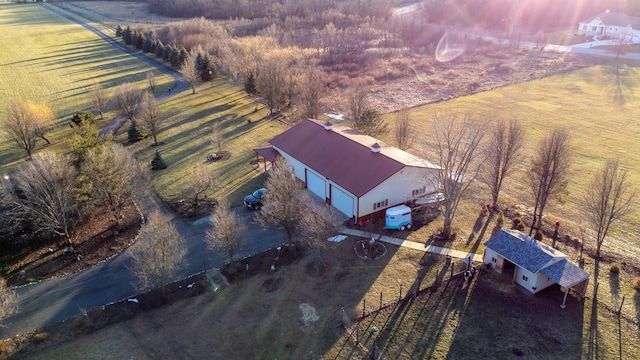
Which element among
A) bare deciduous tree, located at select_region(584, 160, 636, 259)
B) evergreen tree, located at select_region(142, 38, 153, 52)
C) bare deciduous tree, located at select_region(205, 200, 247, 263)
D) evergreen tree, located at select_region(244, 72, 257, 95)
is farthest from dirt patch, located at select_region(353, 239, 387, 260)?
evergreen tree, located at select_region(142, 38, 153, 52)

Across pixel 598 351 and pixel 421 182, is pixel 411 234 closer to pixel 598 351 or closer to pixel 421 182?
pixel 421 182

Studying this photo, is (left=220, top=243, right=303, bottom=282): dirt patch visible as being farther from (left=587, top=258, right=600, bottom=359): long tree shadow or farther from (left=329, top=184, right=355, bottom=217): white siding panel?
(left=587, top=258, right=600, bottom=359): long tree shadow

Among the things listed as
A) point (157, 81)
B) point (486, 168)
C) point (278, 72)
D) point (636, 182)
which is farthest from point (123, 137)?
point (636, 182)

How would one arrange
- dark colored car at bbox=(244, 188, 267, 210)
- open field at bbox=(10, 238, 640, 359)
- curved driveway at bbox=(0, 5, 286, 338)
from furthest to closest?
dark colored car at bbox=(244, 188, 267, 210) → curved driveway at bbox=(0, 5, 286, 338) → open field at bbox=(10, 238, 640, 359)

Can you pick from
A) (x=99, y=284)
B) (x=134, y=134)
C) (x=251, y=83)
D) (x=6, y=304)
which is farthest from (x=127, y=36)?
(x=6, y=304)

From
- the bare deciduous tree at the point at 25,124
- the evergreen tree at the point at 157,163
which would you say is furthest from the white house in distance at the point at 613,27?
the bare deciduous tree at the point at 25,124

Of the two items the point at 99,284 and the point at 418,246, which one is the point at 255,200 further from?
the point at 418,246
